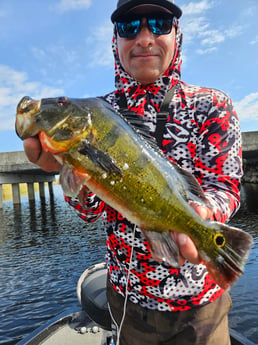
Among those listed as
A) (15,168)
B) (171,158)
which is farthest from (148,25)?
(15,168)

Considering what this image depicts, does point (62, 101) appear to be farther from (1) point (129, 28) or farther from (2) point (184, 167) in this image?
(2) point (184, 167)

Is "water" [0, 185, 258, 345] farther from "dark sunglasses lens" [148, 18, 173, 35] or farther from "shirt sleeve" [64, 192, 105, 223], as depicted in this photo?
"dark sunglasses lens" [148, 18, 173, 35]

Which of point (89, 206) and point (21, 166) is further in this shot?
point (21, 166)

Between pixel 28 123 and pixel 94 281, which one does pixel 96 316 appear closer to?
pixel 94 281

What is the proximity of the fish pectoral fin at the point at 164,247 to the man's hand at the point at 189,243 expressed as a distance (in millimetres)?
41

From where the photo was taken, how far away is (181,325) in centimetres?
278

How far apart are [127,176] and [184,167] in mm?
733

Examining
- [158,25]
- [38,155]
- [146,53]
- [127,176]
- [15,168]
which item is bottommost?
[15,168]

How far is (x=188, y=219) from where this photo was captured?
2.29 meters

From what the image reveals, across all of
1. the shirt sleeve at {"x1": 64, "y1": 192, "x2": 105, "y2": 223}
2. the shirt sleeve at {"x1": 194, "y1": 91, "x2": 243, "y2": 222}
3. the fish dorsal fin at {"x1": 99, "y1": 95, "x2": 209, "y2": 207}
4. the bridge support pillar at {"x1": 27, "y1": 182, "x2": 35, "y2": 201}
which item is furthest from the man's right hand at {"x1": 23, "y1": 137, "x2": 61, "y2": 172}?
the bridge support pillar at {"x1": 27, "y1": 182, "x2": 35, "y2": 201}

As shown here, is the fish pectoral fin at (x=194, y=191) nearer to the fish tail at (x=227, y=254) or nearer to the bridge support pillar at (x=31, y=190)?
the fish tail at (x=227, y=254)

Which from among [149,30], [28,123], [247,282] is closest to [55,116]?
[28,123]

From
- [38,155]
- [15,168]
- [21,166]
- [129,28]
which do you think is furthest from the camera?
[15,168]

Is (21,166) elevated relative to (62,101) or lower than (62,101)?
lower
